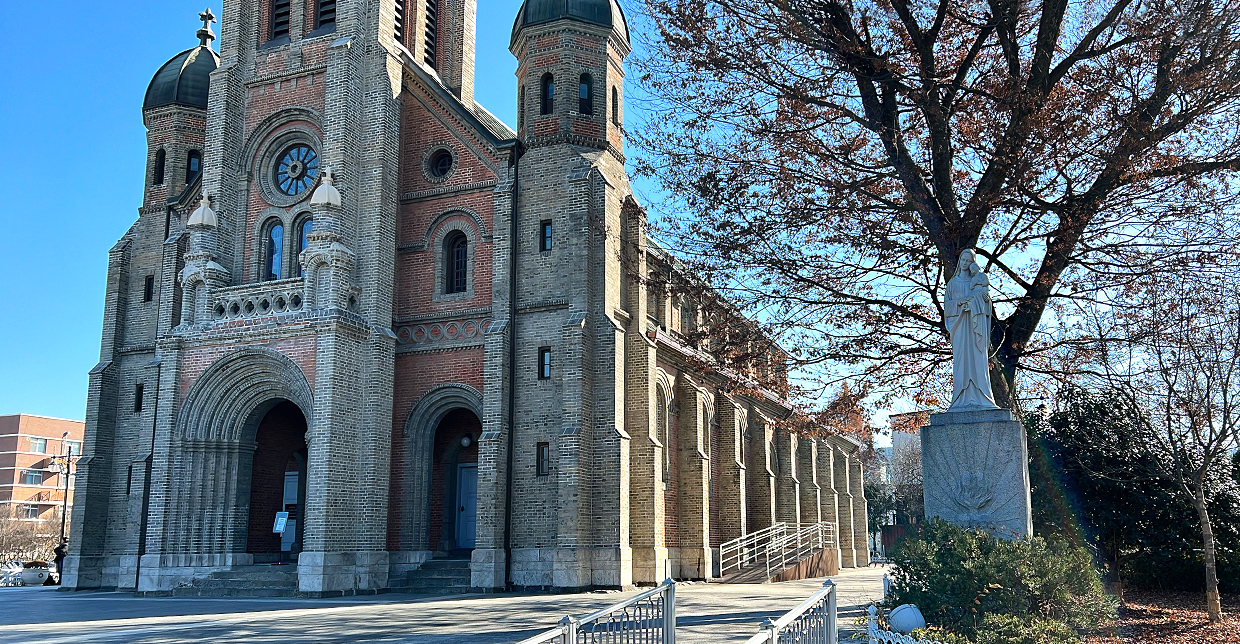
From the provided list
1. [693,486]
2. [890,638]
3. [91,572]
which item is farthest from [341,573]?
[890,638]

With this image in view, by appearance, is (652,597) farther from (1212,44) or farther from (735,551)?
(735,551)

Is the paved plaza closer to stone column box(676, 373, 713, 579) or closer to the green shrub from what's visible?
stone column box(676, 373, 713, 579)

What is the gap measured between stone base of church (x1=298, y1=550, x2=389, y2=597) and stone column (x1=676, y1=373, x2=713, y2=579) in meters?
8.39

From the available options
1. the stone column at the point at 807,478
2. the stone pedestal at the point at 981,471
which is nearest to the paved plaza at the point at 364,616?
the stone pedestal at the point at 981,471

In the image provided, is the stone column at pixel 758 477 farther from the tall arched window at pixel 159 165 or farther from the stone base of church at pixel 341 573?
the tall arched window at pixel 159 165

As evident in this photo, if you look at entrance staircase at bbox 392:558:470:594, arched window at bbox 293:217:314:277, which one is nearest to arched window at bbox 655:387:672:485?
entrance staircase at bbox 392:558:470:594

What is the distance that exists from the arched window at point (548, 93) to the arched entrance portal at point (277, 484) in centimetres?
1118

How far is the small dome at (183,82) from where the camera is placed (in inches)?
1251

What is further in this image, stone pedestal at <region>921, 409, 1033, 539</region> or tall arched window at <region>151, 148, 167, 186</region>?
tall arched window at <region>151, 148, 167, 186</region>

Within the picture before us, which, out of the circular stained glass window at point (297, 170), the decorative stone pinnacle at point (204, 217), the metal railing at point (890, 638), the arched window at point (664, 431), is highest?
the circular stained glass window at point (297, 170)

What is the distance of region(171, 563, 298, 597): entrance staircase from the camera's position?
23125mm

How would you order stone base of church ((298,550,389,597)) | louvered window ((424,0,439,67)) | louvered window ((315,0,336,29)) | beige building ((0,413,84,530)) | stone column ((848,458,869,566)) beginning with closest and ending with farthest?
stone base of church ((298,550,389,597)), louvered window ((315,0,336,29)), louvered window ((424,0,439,67)), stone column ((848,458,869,566)), beige building ((0,413,84,530))

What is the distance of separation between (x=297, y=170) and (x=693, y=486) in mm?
14428

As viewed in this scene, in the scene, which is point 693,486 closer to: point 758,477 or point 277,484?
point 758,477
